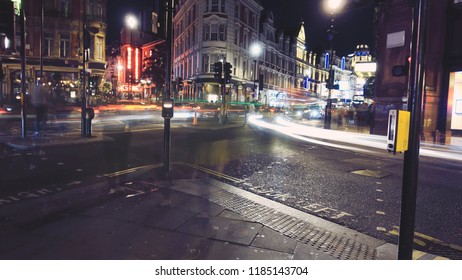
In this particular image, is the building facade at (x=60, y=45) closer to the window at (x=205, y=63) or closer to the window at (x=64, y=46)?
the window at (x=64, y=46)

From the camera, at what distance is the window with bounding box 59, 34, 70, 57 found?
39.5m

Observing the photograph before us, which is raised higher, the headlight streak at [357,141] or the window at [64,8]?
the window at [64,8]

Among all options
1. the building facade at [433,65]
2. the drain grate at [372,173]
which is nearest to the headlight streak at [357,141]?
the building facade at [433,65]

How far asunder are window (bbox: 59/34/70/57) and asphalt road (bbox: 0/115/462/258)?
3155cm

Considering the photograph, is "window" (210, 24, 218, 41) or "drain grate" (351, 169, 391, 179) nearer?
"drain grate" (351, 169, 391, 179)

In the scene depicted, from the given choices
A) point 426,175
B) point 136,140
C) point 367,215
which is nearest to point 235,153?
point 136,140

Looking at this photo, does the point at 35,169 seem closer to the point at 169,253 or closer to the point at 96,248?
the point at 96,248

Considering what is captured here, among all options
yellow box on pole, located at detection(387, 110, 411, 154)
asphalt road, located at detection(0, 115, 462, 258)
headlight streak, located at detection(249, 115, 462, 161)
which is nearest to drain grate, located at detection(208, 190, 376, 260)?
asphalt road, located at detection(0, 115, 462, 258)

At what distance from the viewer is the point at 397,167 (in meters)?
9.98

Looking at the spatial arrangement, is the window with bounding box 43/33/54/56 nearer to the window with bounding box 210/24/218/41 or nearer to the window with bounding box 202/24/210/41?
the window with bounding box 202/24/210/41

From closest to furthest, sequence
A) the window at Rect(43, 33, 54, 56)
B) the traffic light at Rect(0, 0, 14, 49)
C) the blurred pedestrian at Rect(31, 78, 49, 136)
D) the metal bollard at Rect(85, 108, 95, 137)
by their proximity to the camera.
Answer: the traffic light at Rect(0, 0, 14, 49), the blurred pedestrian at Rect(31, 78, 49, 136), the metal bollard at Rect(85, 108, 95, 137), the window at Rect(43, 33, 54, 56)

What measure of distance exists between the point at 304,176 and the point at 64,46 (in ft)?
129

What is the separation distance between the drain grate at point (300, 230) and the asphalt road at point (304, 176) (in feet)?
1.99

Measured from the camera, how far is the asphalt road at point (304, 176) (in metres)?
5.55
